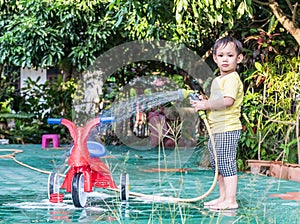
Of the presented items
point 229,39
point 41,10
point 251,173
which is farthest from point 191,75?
point 229,39

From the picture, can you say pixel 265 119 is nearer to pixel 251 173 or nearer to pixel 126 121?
pixel 251 173

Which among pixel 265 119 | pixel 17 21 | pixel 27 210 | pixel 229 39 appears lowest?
pixel 27 210

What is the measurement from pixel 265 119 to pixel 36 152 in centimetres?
366

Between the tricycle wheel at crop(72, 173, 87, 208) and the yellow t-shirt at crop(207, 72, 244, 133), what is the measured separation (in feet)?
2.89

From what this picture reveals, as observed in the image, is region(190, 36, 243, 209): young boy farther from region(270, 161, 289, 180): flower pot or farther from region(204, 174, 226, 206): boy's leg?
region(270, 161, 289, 180): flower pot

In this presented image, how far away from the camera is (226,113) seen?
3.73 meters

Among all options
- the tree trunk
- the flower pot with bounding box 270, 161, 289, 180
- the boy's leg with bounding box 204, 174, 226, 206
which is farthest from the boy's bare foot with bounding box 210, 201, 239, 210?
the tree trunk

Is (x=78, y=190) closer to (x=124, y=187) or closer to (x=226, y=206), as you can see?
(x=124, y=187)

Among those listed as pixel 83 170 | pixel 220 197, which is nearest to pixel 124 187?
pixel 83 170

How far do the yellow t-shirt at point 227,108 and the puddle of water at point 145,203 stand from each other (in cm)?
42

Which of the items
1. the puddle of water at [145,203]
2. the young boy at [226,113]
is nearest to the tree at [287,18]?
the puddle of water at [145,203]

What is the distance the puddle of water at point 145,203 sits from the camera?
3.35 metres

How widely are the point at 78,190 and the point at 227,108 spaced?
1037mm

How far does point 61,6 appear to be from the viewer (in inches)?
340
